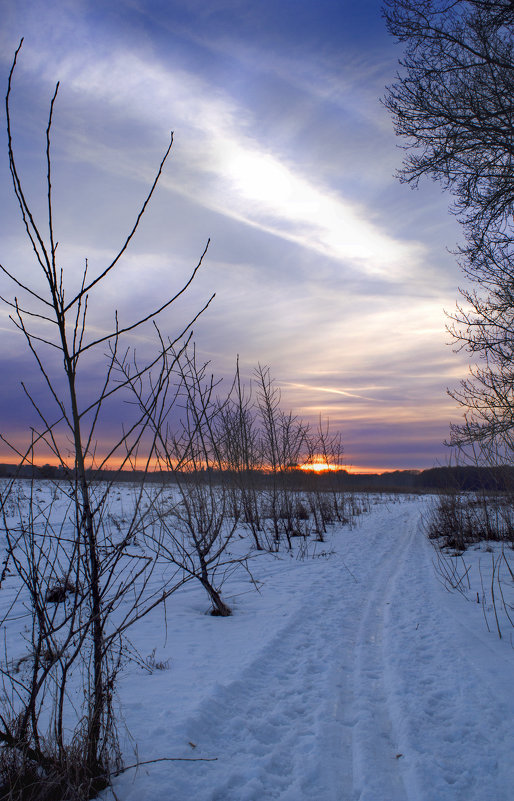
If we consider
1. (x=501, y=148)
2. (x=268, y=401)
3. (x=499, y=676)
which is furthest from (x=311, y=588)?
(x=501, y=148)

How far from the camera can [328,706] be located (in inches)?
125

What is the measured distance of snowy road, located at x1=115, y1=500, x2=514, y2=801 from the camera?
7.75ft

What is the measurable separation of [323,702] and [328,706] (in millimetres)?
75

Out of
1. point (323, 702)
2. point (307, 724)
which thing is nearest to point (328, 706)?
point (323, 702)

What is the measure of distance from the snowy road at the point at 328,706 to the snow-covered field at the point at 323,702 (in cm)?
1

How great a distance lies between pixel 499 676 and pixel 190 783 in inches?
102

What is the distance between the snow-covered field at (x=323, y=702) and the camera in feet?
7.77

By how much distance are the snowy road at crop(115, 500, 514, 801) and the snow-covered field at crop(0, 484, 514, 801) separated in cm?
1

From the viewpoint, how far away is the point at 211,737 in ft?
9.14

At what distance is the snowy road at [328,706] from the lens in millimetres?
2363

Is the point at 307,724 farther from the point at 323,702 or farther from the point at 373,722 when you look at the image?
the point at 373,722

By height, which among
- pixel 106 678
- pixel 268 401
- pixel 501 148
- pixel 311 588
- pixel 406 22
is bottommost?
pixel 311 588

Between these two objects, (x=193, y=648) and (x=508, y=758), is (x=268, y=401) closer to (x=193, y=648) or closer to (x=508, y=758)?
(x=193, y=648)

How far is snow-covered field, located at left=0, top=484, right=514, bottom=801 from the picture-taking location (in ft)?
7.77
